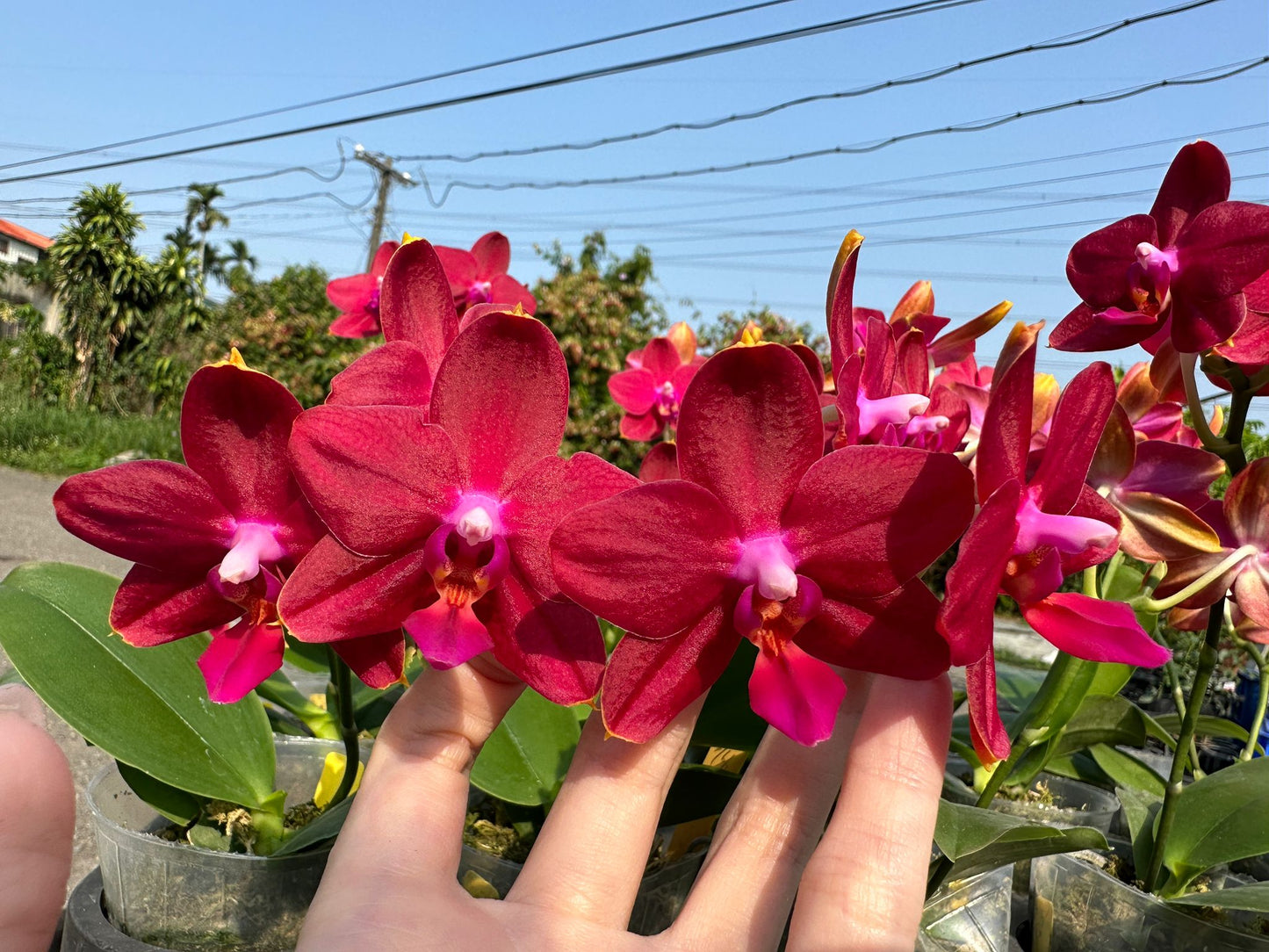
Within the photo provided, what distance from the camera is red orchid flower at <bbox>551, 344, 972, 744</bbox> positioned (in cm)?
40

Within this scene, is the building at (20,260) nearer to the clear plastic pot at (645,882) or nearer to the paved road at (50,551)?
the paved road at (50,551)

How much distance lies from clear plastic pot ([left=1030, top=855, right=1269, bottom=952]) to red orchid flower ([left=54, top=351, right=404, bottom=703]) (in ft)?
2.05

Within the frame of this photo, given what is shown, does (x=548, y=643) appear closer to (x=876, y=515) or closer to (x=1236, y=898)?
(x=876, y=515)

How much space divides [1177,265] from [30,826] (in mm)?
982

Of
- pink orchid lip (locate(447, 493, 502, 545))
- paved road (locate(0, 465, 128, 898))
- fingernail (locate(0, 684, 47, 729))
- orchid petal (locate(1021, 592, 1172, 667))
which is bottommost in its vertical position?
paved road (locate(0, 465, 128, 898))

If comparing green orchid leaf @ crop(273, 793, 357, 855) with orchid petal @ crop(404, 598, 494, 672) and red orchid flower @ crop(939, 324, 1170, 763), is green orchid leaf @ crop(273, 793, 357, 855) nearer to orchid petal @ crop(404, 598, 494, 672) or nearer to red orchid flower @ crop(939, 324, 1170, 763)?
orchid petal @ crop(404, 598, 494, 672)

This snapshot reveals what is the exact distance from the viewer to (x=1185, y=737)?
2.22 ft

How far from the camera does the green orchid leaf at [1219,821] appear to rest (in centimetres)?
67

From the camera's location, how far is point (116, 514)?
475 mm

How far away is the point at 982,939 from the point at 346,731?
0.56 meters

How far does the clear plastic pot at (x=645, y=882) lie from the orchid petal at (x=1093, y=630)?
0.42 metres

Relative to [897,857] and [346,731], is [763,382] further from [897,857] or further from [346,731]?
[346,731]

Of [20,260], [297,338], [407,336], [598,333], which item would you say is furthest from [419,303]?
[20,260]

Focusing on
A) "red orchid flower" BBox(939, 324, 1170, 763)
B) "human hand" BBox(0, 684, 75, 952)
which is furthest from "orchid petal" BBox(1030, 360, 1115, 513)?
"human hand" BBox(0, 684, 75, 952)
